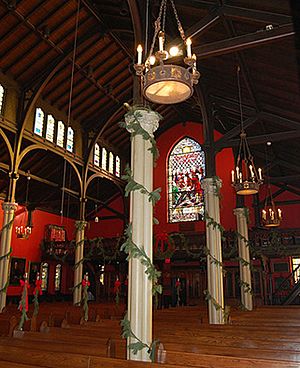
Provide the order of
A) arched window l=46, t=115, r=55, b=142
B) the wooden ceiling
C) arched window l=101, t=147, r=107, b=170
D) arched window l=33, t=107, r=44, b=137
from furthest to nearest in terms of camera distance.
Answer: arched window l=101, t=147, r=107, b=170 < arched window l=46, t=115, r=55, b=142 < arched window l=33, t=107, r=44, b=137 < the wooden ceiling

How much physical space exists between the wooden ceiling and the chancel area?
5 centimetres

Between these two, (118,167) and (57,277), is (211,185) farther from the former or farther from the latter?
(57,277)

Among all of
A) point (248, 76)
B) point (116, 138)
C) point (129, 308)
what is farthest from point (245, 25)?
point (116, 138)

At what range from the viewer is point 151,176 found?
5.88m

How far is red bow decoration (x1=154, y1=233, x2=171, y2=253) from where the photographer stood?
56.0ft

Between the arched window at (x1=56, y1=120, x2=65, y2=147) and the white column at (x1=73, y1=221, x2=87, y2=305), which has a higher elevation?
the arched window at (x1=56, y1=120, x2=65, y2=147)

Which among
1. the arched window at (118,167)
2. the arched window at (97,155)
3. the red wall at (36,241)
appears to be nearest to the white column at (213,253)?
the arched window at (97,155)

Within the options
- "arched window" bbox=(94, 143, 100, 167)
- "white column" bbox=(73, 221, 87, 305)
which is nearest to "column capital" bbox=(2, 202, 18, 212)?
"white column" bbox=(73, 221, 87, 305)

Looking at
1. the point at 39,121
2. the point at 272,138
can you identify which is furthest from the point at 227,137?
the point at 39,121

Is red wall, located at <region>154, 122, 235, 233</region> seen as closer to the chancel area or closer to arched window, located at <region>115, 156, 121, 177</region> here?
the chancel area

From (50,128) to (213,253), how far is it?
9.65 metres

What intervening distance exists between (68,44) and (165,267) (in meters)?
12.3

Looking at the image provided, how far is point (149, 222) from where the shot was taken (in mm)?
5582

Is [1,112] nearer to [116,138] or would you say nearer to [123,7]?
[123,7]
